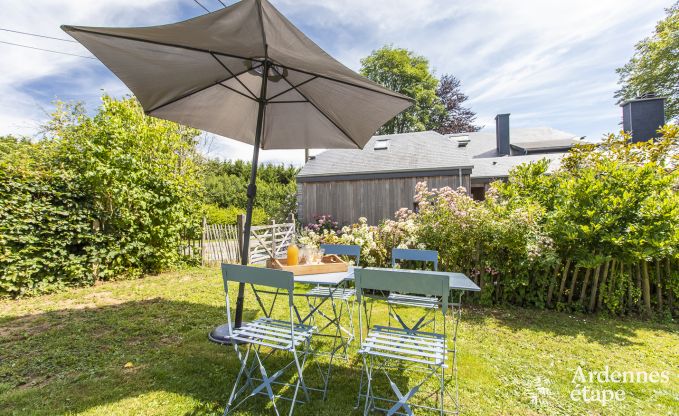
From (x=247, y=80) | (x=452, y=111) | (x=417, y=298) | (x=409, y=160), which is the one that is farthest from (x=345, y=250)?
(x=452, y=111)

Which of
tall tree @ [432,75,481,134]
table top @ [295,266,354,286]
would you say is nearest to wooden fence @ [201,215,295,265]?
table top @ [295,266,354,286]

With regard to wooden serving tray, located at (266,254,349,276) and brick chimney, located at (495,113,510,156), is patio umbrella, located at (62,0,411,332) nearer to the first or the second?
wooden serving tray, located at (266,254,349,276)

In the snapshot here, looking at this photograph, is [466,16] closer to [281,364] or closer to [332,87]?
[332,87]

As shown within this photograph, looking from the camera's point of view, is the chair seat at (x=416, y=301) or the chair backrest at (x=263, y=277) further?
the chair seat at (x=416, y=301)

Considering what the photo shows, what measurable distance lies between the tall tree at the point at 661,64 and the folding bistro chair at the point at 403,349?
2825cm

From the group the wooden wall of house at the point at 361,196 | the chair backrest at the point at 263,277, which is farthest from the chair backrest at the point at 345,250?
the wooden wall of house at the point at 361,196

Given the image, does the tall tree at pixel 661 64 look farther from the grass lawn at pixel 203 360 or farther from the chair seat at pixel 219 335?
the chair seat at pixel 219 335

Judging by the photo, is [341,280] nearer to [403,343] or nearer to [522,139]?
[403,343]

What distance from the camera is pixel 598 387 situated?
2.78m

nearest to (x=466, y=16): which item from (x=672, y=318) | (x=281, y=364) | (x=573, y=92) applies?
(x=672, y=318)

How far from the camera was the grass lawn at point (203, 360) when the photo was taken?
8.10 ft

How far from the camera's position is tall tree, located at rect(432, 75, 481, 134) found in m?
28.2

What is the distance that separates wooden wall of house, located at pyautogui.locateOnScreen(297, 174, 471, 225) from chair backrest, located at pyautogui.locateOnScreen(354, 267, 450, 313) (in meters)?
9.18

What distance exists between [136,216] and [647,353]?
9089mm
